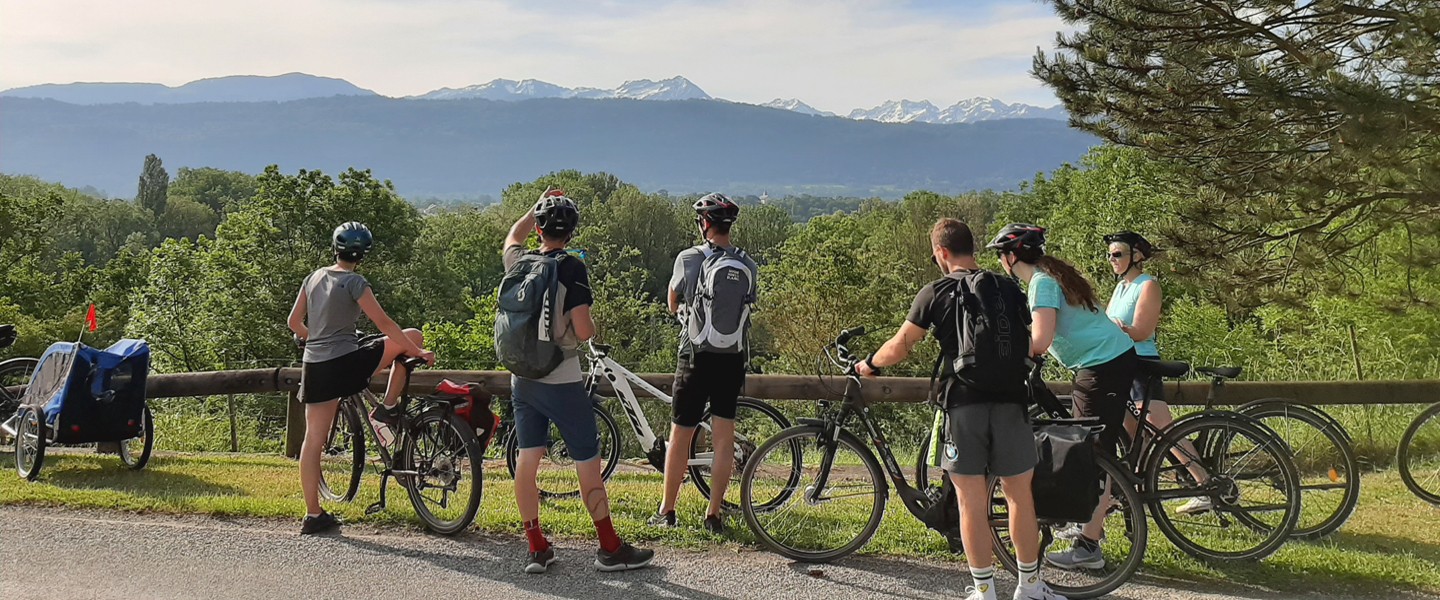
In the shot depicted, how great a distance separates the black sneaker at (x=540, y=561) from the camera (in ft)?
17.0

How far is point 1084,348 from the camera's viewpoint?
17.6 feet

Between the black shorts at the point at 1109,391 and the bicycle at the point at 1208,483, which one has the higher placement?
the black shorts at the point at 1109,391

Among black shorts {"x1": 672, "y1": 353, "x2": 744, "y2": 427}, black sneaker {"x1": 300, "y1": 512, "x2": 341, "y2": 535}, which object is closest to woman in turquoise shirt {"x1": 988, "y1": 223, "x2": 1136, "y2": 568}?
black shorts {"x1": 672, "y1": 353, "x2": 744, "y2": 427}

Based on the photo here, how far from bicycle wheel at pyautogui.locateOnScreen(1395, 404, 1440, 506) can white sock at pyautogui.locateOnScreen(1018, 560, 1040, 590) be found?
4.35 meters

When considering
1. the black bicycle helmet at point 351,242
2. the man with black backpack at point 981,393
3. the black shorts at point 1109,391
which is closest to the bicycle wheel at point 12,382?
the black bicycle helmet at point 351,242

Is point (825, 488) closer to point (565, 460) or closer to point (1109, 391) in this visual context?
point (1109, 391)

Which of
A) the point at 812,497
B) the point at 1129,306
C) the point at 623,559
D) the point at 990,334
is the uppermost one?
the point at 1129,306

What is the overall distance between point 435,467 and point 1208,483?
4337mm

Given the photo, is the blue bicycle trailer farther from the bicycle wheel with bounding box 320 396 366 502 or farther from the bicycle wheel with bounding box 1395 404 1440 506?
the bicycle wheel with bounding box 1395 404 1440 506

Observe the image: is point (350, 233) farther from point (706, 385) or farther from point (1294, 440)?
point (1294, 440)

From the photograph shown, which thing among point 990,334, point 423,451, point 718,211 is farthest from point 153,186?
point 990,334

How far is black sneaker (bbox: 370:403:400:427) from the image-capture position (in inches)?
241

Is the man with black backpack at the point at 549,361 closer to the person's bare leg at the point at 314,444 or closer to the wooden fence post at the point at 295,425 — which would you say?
the person's bare leg at the point at 314,444

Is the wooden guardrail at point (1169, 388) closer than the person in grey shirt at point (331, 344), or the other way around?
the person in grey shirt at point (331, 344)
